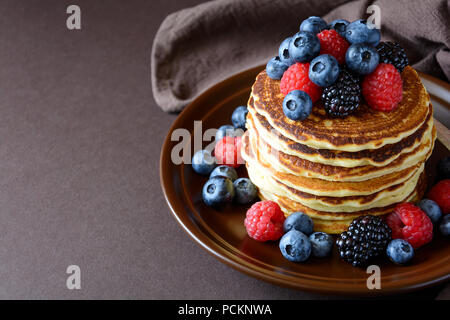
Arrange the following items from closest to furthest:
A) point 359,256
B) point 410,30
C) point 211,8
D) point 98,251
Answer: point 359,256 < point 98,251 < point 410,30 < point 211,8

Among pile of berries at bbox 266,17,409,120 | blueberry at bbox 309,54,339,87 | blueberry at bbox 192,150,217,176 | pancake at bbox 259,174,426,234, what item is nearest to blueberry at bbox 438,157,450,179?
pancake at bbox 259,174,426,234

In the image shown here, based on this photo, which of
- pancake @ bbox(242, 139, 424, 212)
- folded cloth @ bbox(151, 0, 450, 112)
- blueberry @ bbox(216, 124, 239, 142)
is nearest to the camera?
pancake @ bbox(242, 139, 424, 212)

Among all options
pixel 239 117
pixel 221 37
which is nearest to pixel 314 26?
pixel 239 117

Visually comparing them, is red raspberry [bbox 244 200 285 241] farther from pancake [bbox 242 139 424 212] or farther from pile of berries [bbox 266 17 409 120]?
pile of berries [bbox 266 17 409 120]

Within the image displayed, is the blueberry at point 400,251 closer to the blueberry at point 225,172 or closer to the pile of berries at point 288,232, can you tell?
the pile of berries at point 288,232

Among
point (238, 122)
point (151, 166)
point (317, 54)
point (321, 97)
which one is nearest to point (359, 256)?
point (321, 97)

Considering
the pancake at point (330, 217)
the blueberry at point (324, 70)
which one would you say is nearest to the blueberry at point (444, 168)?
the pancake at point (330, 217)

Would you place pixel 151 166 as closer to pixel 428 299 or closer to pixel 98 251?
pixel 98 251
